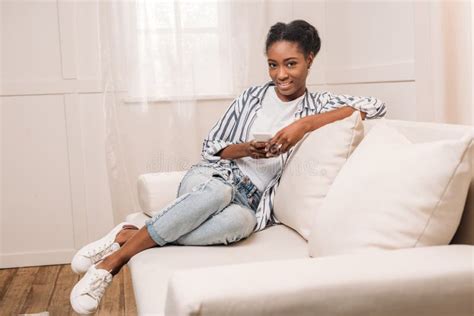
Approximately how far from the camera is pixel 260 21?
3.63 meters

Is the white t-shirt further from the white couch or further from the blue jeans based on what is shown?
the white couch

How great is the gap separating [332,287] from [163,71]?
2.63 m

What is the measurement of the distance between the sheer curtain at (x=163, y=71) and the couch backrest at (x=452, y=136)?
6.02 feet

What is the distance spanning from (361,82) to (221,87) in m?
0.87

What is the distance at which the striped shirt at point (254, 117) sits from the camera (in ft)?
7.46

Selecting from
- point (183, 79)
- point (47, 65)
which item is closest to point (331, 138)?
point (183, 79)

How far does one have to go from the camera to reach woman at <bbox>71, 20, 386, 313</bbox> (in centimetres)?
193

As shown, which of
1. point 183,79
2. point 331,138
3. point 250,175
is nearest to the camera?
point 331,138

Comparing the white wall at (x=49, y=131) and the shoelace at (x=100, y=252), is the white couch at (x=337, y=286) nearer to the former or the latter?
the shoelace at (x=100, y=252)

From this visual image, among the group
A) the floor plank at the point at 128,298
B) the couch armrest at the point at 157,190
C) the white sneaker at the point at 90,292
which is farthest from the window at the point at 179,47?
the white sneaker at the point at 90,292

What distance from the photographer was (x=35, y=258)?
3701 mm

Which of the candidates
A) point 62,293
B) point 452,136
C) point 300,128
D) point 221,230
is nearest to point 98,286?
point 221,230

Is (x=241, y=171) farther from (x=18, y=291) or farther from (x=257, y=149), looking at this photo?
(x=18, y=291)

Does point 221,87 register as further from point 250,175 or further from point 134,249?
point 134,249
